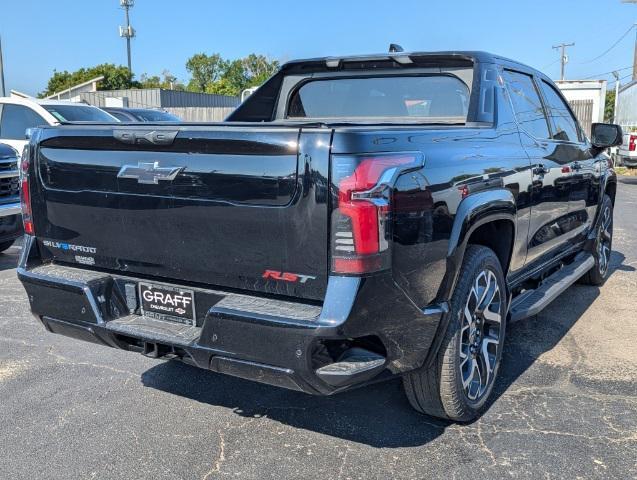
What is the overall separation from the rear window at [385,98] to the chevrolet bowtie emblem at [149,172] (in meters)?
2.06

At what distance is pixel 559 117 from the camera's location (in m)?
5.10

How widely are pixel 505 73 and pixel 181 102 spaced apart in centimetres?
3472

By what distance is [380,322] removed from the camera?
2.64 m

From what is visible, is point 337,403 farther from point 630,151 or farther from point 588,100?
point 588,100

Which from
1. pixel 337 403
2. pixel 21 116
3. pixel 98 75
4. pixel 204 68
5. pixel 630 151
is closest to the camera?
pixel 337 403

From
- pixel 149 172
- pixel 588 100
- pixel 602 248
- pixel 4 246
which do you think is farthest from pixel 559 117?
pixel 588 100

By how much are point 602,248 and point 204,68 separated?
9716 cm

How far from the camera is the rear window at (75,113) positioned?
9.74m

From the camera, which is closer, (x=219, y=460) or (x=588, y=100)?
(x=219, y=460)

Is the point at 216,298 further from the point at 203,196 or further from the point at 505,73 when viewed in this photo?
the point at 505,73

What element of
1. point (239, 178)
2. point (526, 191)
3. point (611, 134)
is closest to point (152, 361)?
point (239, 178)

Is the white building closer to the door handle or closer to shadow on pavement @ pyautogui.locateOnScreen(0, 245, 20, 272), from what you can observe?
shadow on pavement @ pyautogui.locateOnScreen(0, 245, 20, 272)

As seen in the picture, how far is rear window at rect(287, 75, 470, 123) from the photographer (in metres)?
4.25

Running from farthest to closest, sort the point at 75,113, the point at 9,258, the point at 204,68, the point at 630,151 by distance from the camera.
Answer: the point at 204,68 < the point at 630,151 < the point at 75,113 < the point at 9,258
